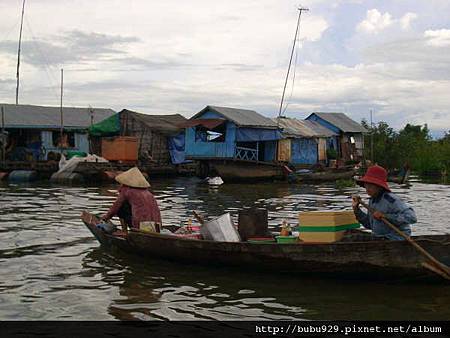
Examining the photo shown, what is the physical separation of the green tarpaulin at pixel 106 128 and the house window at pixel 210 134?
5061 mm

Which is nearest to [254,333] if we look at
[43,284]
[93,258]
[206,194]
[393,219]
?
[393,219]

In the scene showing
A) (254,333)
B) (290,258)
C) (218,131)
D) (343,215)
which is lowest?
(254,333)

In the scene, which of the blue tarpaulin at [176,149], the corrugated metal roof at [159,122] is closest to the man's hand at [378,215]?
the corrugated metal roof at [159,122]

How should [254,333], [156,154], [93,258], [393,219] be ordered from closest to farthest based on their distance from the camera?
[254,333]
[393,219]
[93,258]
[156,154]

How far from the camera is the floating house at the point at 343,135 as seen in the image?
3666 cm

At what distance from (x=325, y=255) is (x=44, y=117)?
25560 millimetres

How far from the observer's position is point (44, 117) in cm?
3000

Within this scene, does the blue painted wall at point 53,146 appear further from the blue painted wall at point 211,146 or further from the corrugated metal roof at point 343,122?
the corrugated metal roof at point 343,122

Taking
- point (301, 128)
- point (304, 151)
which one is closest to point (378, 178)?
point (304, 151)

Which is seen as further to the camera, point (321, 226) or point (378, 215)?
point (321, 226)

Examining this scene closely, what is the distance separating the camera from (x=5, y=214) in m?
14.0

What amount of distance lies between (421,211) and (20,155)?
20.2m

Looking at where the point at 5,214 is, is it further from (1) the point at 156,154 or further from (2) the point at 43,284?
(1) the point at 156,154

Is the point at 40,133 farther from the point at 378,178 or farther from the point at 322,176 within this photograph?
the point at 378,178
